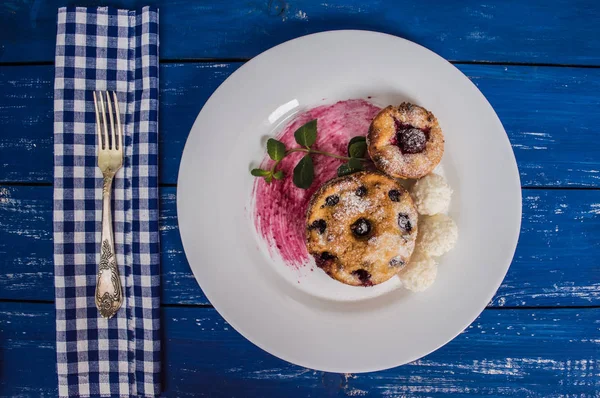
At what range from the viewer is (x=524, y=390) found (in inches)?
72.2

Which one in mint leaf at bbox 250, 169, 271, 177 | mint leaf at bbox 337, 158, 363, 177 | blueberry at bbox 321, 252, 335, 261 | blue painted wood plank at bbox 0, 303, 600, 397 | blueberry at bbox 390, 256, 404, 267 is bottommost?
blue painted wood plank at bbox 0, 303, 600, 397

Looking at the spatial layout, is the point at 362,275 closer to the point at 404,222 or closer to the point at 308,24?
the point at 404,222

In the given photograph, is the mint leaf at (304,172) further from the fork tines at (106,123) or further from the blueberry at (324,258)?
the fork tines at (106,123)

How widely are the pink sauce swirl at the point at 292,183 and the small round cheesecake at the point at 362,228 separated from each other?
0.14m

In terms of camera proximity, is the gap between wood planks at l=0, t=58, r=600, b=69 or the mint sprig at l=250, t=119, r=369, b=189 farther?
the gap between wood planks at l=0, t=58, r=600, b=69

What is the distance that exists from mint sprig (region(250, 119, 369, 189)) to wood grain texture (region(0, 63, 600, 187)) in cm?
36

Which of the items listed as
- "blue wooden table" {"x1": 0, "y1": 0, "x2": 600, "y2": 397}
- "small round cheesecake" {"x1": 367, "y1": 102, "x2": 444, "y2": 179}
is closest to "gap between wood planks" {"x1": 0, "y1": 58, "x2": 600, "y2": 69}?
"blue wooden table" {"x1": 0, "y1": 0, "x2": 600, "y2": 397}

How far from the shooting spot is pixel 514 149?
5.82 feet

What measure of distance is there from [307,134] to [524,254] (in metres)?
1.01

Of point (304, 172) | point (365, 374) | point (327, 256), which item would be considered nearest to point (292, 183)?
point (304, 172)

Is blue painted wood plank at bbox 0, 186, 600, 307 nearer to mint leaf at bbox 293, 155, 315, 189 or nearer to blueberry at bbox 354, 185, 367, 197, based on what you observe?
mint leaf at bbox 293, 155, 315, 189

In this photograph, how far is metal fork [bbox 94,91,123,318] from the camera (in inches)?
65.4

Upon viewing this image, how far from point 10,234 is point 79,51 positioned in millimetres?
783

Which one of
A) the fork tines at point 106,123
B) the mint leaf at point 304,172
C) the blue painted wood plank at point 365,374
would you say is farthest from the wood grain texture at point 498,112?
the blue painted wood plank at point 365,374
